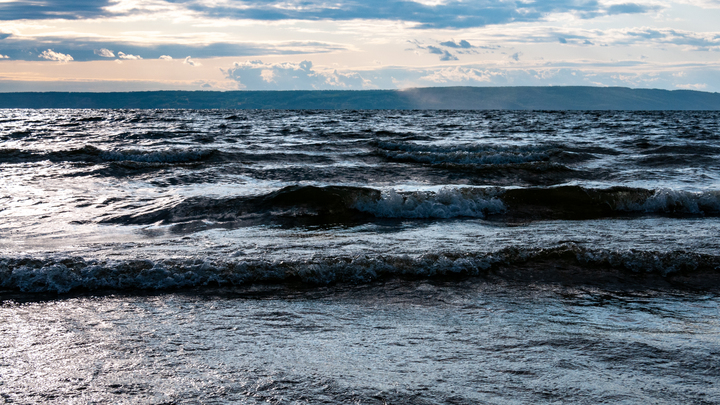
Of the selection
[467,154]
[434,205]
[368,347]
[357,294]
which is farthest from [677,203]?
[368,347]

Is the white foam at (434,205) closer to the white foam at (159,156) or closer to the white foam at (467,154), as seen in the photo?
the white foam at (467,154)

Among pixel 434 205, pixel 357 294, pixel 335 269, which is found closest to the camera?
pixel 357 294

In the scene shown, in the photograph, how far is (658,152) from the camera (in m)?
17.4

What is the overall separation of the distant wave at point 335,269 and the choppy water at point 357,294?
0.02 meters

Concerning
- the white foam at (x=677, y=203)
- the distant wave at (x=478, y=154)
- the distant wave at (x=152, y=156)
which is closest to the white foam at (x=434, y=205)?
the white foam at (x=677, y=203)

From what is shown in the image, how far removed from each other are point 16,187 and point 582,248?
35.5 feet

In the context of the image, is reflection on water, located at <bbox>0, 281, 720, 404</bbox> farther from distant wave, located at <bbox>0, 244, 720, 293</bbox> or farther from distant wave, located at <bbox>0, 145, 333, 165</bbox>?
distant wave, located at <bbox>0, 145, 333, 165</bbox>

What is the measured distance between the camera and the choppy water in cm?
273

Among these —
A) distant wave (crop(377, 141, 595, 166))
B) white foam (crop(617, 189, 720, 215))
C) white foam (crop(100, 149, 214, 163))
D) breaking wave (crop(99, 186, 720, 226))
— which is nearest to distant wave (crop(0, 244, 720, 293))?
breaking wave (crop(99, 186, 720, 226))

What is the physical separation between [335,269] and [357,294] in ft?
1.79

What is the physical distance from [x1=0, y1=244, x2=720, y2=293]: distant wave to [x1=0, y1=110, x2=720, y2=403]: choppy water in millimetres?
20

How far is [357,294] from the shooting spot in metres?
4.47

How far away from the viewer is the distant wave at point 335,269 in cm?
464

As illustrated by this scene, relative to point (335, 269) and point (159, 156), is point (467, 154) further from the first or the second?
point (335, 269)
